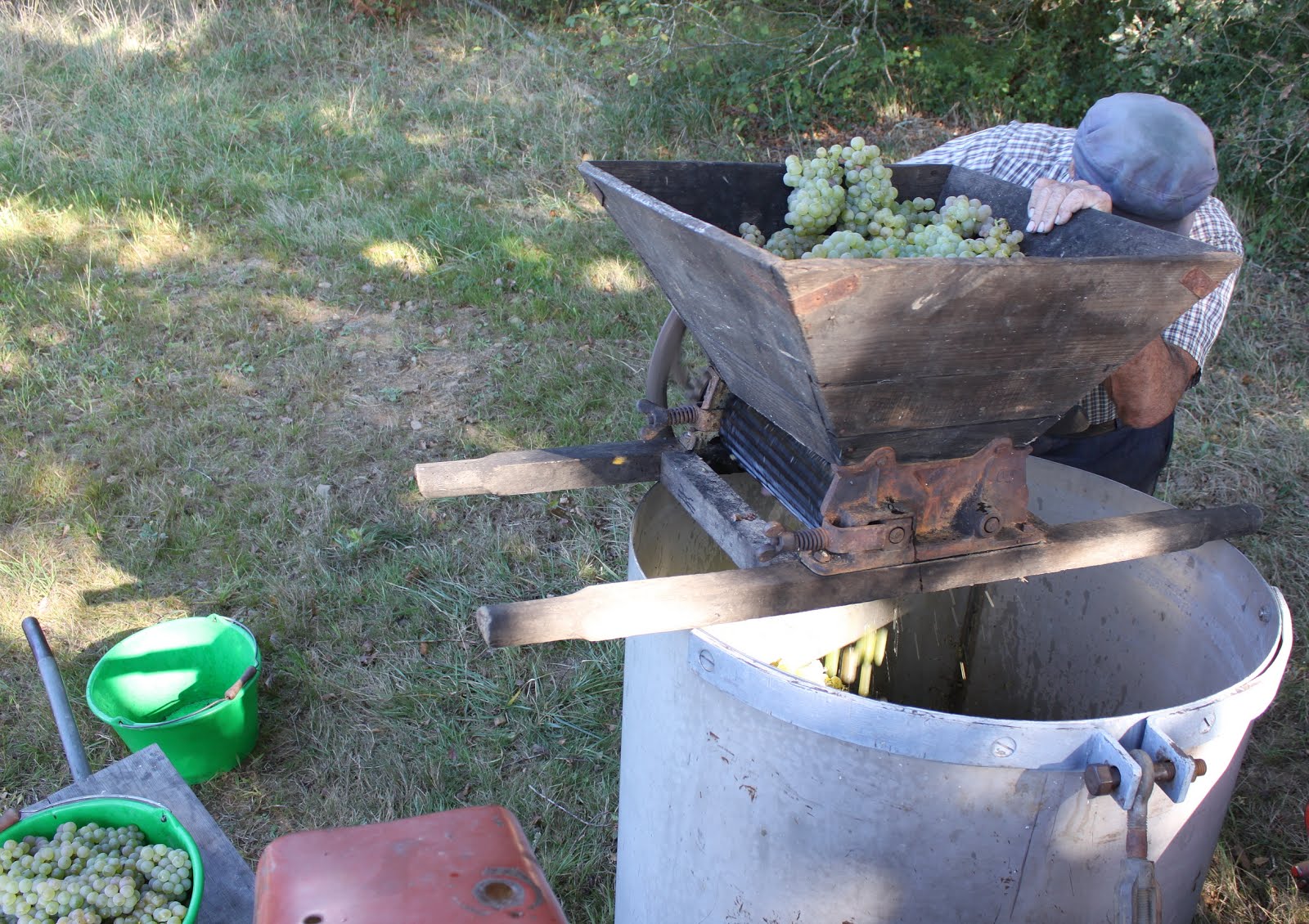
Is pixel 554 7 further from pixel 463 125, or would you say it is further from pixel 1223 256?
pixel 1223 256

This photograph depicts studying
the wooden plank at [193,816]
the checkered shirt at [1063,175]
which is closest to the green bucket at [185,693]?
the wooden plank at [193,816]

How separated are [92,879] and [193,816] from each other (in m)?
0.41

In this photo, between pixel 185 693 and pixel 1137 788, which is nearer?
pixel 1137 788

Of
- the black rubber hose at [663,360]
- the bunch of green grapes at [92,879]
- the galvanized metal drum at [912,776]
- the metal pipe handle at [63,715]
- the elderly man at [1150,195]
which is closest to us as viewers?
the galvanized metal drum at [912,776]

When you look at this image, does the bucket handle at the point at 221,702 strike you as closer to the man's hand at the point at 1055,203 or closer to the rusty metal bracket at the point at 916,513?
the rusty metal bracket at the point at 916,513

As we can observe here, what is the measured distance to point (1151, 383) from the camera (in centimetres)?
234

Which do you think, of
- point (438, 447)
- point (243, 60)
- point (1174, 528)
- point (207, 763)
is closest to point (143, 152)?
point (243, 60)

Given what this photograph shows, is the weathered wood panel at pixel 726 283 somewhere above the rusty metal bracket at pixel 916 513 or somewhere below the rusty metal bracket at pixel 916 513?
above

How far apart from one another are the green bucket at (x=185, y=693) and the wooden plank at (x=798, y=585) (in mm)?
1701

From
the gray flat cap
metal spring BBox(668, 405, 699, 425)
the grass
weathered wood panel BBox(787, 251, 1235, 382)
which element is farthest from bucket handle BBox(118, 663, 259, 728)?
the gray flat cap

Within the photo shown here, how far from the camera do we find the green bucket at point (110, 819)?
1978mm

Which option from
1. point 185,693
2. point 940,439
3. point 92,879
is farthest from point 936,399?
point 185,693

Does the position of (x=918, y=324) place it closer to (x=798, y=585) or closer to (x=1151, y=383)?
(x=798, y=585)

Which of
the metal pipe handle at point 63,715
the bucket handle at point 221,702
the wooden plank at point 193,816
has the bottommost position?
the bucket handle at point 221,702
